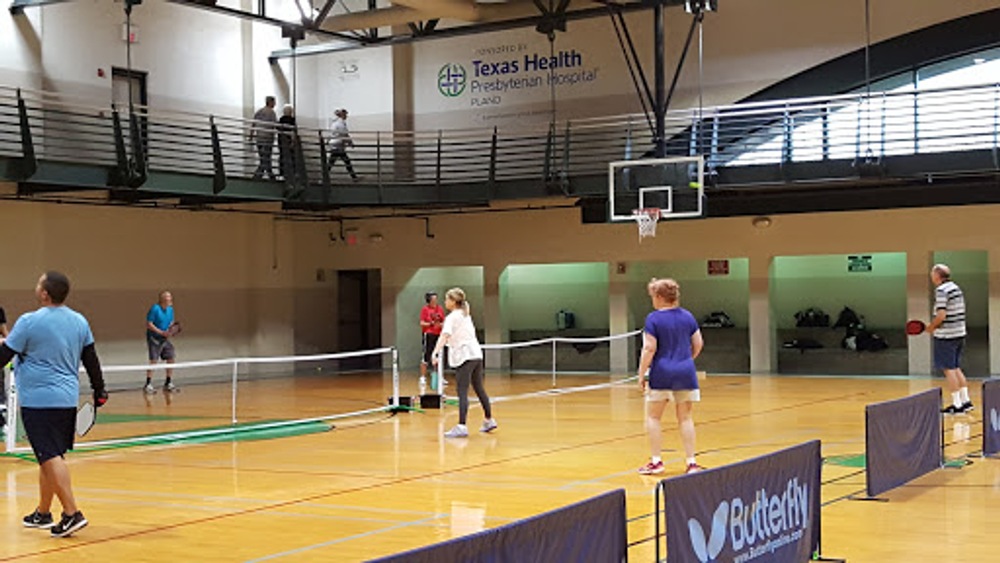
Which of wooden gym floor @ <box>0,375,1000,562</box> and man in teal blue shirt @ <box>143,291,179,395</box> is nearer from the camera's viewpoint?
wooden gym floor @ <box>0,375,1000,562</box>

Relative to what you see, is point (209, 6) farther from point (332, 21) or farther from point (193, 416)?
point (193, 416)

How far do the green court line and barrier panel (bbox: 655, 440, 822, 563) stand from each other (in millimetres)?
9484

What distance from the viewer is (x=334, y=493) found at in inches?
452

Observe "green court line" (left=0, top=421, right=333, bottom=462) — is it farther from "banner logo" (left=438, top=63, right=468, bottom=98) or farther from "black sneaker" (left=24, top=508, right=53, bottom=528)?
"banner logo" (left=438, top=63, right=468, bottom=98)

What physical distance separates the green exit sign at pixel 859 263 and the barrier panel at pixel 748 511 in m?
21.2

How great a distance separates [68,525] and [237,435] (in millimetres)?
6839

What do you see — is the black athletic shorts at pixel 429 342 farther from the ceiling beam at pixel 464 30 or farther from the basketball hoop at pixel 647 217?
the ceiling beam at pixel 464 30

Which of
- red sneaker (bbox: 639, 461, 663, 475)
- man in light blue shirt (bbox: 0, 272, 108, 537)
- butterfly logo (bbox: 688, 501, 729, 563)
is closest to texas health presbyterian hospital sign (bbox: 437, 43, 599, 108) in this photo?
red sneaker (bbox: 639, 461, 663, 475)

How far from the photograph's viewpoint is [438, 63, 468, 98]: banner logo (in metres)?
30.2

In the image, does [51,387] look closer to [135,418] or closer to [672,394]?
[672,394]

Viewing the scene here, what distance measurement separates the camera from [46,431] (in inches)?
373

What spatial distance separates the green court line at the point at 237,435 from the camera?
1538cm

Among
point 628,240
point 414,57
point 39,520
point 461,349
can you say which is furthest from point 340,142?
point 39,520

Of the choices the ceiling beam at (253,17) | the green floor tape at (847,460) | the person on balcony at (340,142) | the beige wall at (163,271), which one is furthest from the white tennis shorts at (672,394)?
the beige wall at (163,271)
